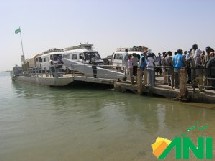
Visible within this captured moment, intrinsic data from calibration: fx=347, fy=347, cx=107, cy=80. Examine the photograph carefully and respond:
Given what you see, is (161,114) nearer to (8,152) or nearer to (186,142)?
(186,142)

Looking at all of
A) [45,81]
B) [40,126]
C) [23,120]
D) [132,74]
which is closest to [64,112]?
[23,120]

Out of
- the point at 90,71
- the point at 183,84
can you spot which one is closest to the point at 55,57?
the point at 90,71

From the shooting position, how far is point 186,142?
25.6 ft

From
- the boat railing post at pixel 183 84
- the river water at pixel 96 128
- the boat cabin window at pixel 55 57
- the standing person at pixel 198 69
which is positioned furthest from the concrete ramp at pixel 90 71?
the boat cabin window at pixel 55 57

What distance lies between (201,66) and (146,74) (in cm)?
356

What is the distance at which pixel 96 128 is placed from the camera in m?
10.6

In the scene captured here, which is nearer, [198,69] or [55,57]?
[198,69]

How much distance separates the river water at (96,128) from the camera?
26.4 feet

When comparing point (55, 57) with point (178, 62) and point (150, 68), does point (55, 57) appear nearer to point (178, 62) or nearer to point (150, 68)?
point (150, 68)

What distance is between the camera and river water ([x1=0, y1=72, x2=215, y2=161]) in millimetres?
8047

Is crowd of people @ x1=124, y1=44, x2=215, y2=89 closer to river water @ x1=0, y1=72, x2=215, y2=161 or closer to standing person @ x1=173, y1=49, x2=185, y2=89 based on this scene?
standing person @ x1=173, y1=49, x2=185, y2=89

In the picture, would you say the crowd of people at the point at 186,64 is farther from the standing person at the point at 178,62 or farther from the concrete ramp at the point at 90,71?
the concrete ramp at the point at 90,71

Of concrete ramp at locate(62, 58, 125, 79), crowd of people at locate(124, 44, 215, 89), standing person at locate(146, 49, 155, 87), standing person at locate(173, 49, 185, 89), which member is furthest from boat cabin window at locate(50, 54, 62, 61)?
standing person at locate(173, 49, 185, 89)

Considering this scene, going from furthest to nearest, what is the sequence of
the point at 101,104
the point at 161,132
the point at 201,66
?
the point at 101,104, the point at 201,66, the point at 161,132
